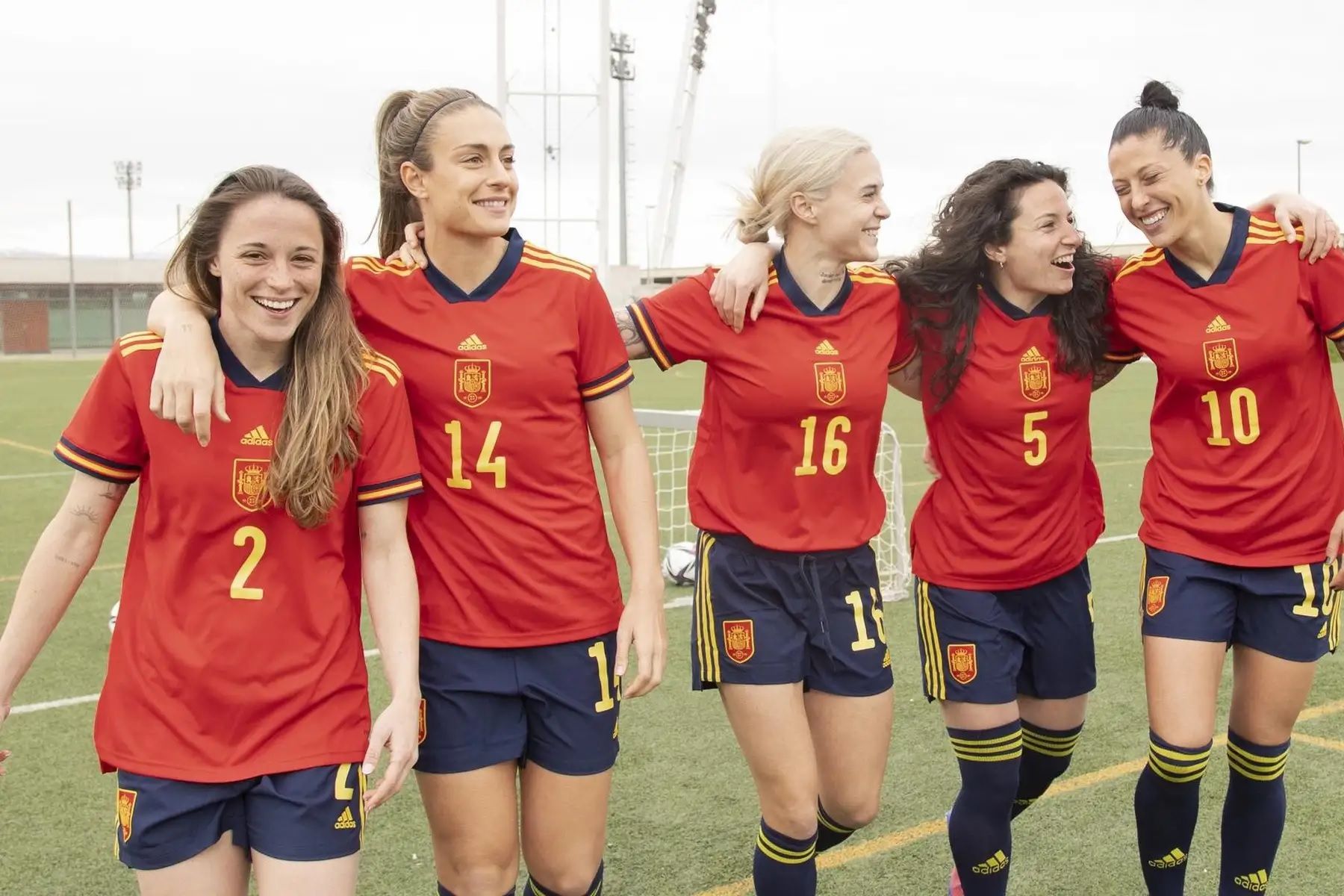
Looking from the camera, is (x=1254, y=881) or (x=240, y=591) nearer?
(x=240, y=591)

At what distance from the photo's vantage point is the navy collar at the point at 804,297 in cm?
386

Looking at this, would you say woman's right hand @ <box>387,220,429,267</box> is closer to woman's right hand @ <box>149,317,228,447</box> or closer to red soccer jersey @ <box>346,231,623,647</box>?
red soccer jersey @ <box>346,231,623,647</box>

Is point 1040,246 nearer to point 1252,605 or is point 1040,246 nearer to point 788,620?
point 1252,605

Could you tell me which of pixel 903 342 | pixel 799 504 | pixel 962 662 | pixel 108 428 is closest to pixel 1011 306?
pixel 903 342

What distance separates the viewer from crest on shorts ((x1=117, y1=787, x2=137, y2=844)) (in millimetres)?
2699

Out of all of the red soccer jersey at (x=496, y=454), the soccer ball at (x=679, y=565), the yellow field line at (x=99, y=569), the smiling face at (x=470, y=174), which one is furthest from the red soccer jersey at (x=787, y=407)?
the yellow field line at (x=99, y=569)

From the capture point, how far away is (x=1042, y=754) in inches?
167

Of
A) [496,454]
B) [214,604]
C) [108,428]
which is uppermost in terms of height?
[108,428]

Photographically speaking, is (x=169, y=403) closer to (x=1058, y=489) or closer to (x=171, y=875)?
(x=171, y=875)

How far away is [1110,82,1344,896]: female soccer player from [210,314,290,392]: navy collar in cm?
242

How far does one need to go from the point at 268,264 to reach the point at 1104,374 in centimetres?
254

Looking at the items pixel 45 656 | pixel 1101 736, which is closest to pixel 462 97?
pixel 1101 736

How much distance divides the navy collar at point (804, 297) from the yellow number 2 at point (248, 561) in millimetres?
1679

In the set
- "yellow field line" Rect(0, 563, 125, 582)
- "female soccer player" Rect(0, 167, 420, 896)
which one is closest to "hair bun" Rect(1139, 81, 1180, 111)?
"female soccer player" Rect(0, 167, 420, 896)
